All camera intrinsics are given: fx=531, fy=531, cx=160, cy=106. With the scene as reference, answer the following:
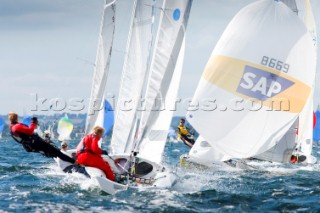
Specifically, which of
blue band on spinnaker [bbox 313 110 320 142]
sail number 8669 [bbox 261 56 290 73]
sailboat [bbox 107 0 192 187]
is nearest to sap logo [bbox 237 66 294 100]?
sail number 8669 [bbox 261 56 290 73]

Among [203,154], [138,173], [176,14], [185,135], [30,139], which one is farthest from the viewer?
[185,135]

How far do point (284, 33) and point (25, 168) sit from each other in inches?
415

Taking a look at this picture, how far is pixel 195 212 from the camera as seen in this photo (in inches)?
397

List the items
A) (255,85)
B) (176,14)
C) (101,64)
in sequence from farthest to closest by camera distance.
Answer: (101,64) → (176,14) → (255,85)

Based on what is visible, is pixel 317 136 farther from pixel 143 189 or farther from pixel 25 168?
pixel 143 189

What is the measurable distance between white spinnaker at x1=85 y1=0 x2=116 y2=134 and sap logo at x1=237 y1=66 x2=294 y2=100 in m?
7.19

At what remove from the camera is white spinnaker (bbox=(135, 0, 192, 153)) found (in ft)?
42.8

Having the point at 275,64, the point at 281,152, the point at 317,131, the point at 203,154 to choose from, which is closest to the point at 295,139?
the point at 281,152

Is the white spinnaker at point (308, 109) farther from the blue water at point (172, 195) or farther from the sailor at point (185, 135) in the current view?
the blue water at point (172, 195)

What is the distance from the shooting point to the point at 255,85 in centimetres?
1267

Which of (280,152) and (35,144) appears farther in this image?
(280,152)

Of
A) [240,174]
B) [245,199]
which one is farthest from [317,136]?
[245,199]

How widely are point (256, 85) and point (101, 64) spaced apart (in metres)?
7.64

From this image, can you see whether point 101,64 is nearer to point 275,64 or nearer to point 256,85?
point 256,85
